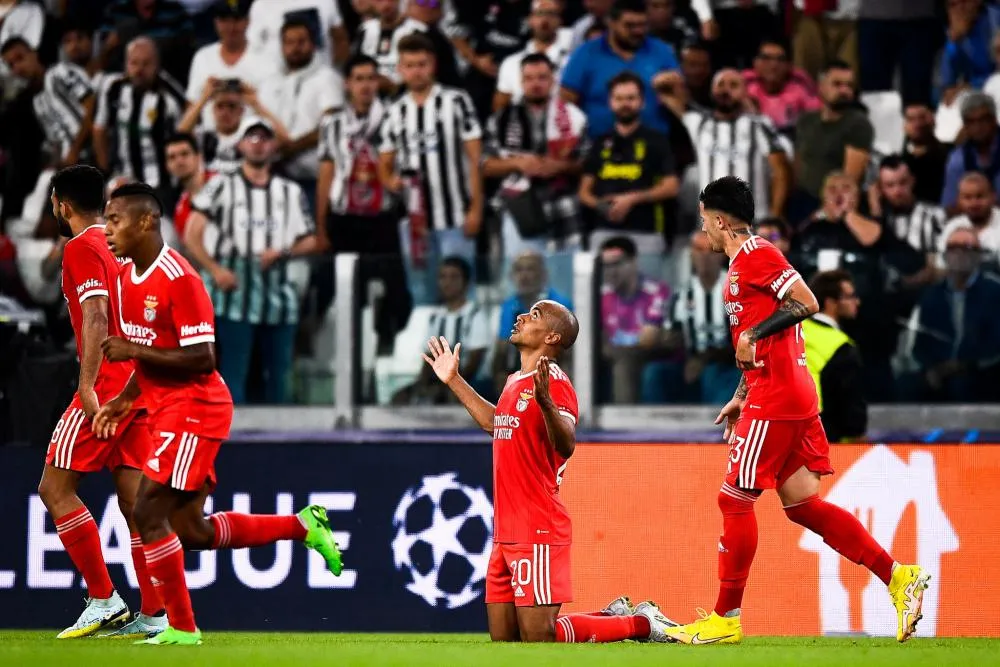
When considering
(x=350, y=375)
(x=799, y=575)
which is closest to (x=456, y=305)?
(x=350, y=375)

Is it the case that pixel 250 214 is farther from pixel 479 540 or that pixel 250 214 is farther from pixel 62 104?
pixel 479 540

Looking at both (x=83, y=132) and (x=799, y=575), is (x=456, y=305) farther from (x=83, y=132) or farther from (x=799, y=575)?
(x=83, y=132)

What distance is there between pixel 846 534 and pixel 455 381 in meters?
1.91

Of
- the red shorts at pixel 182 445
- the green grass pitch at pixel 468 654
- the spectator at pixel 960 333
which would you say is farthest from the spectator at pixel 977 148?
the red shorts at pixel 182 445

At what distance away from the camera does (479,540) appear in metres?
8.80

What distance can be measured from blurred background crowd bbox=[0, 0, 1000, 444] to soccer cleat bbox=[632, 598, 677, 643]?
2.87 metres

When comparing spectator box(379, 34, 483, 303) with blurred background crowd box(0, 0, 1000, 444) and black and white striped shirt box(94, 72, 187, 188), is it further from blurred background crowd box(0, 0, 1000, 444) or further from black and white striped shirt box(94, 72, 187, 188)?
black and white striped shirt box(94, 72, 187, 188)

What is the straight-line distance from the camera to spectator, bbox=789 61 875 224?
39.0 ft

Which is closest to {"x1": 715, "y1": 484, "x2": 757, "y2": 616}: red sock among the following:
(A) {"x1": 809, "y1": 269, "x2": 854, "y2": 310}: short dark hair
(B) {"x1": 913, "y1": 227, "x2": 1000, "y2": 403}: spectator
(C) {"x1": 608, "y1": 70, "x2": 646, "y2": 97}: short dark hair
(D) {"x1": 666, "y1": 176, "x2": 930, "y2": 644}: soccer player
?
(D) {"x1": 666, "y1": 176, "x2": 930, "y2": 644}: soccer player

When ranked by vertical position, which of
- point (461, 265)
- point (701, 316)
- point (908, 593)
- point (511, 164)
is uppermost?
point (511, 164)

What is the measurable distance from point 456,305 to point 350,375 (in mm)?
859

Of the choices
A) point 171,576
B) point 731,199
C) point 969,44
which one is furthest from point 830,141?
point 171,576

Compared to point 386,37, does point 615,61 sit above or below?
below

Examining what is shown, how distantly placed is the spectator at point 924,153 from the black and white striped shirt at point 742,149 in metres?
0.97
